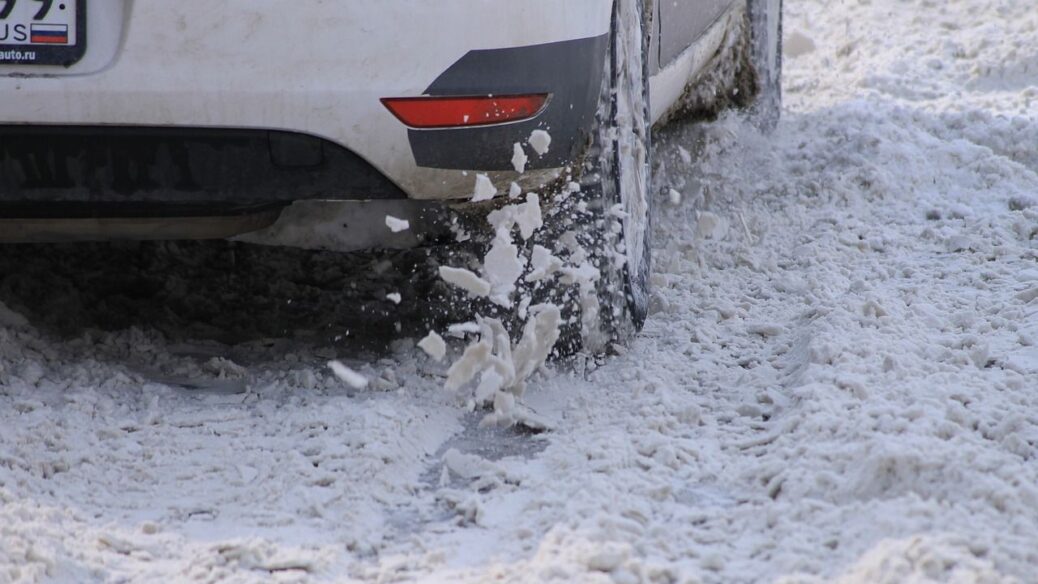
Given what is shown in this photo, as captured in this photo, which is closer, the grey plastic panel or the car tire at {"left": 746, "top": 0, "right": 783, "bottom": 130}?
the grey plastic panel

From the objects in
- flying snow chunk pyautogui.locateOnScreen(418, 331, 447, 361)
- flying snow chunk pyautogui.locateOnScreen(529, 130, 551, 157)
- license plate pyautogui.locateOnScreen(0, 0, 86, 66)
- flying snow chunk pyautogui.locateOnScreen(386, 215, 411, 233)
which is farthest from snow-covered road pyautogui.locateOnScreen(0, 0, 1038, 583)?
license plate pyautogui.locateOnScreen(0, 0, 86, 66)

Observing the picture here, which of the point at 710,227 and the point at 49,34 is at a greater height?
the point at 49,34

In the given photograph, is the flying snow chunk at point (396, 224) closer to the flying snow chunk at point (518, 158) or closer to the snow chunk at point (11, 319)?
the flying snow chunk at point (518, 158)

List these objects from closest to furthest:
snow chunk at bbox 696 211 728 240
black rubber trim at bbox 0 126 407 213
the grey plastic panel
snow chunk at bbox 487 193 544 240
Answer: black rubber trim at bbox 0 126 407 213 < snow chunk at bbox 487 193 544 240 < the grey plastic panel < snow chunk at bbox 696 211 728 240

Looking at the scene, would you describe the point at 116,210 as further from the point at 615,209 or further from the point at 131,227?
the point at 615,209

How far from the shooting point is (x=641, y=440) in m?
2.82

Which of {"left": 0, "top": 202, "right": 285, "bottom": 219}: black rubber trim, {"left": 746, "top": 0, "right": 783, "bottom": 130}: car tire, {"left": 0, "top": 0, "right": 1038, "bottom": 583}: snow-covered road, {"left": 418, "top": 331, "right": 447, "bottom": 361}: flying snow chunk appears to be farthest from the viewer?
{"left": 746, "top": 0, "right": 783, "bottom": 130}: car tire

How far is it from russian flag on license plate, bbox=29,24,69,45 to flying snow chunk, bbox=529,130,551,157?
1.00 m

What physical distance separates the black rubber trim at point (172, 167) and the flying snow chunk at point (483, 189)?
210 mm

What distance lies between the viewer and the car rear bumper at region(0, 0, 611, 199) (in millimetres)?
2709

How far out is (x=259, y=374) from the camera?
339 cm

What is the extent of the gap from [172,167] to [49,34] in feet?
1.18

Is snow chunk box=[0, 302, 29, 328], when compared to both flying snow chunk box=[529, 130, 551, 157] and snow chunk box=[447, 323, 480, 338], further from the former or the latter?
flying snow chunk box=[529, 130, 551, 157]

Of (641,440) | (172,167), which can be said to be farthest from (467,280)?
(172,167)
